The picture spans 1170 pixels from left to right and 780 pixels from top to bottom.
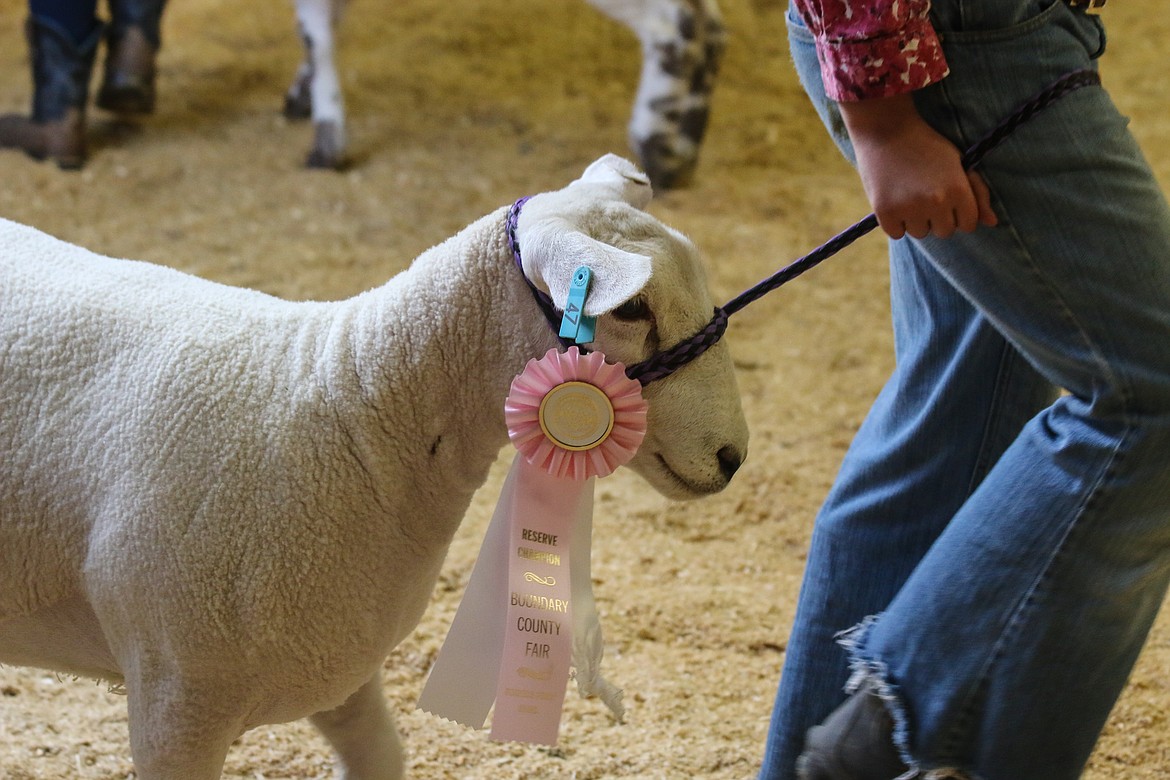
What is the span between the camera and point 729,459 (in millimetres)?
1395

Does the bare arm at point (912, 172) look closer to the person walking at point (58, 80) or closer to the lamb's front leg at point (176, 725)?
the lamb's front leg at point (176, 725)

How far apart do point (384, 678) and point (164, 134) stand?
3.11 metres

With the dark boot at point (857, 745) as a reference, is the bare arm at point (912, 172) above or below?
above

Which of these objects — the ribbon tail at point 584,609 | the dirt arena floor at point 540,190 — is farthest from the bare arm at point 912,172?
the dirt arena floor at point 540,190

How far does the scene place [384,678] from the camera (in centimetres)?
212

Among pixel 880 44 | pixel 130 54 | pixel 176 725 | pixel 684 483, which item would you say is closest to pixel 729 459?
pixel 684 483

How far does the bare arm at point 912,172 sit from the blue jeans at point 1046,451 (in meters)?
0.03

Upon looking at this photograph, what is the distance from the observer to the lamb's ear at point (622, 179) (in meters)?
1.48

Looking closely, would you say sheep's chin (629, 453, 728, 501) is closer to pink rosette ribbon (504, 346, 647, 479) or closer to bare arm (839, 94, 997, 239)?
pink rosette ribbon (504, 346, 647, 479)

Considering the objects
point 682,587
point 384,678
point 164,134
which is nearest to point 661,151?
point 164,134

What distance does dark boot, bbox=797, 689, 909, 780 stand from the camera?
1332 mm

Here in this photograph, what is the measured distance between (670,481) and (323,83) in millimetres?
3429

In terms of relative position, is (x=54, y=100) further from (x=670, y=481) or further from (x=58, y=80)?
(x=670, y=481)

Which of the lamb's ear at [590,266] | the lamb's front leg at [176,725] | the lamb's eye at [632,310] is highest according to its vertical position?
the lamb's ear at [590,266]
